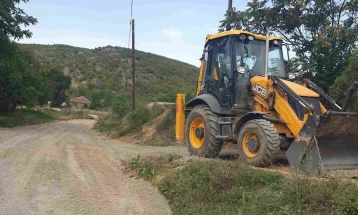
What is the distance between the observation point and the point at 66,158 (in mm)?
11344

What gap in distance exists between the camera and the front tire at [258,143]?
8000 mm

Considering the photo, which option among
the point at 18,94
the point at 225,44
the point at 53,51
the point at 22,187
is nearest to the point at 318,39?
the point at 225,44

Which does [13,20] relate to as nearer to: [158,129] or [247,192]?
[158,129]

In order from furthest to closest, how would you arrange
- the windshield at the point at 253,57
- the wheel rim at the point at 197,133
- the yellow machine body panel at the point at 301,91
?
1. the wheel rim at the point at 197,133
2. the windshield at the point at 253,57
3. the yellow machine body panel at the point at 301,91

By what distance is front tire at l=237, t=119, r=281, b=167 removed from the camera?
8.00 meters

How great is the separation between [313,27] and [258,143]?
949 centimetres

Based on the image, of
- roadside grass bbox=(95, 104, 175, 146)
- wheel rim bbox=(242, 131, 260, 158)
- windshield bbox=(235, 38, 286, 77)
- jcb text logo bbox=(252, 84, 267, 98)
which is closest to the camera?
wheel rim bbox=(242, 131, 260, 158)

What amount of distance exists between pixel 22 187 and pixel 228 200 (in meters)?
4.11

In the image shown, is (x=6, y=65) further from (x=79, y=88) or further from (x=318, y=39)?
(x=79, y=88)

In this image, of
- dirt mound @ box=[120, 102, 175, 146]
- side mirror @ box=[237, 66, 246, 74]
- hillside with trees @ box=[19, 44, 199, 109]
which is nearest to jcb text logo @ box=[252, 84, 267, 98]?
side mirror @ box=[237, 66, 246, 74]

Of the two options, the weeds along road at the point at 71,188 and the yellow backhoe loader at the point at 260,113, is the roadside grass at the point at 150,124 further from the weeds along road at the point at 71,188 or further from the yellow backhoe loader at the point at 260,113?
the weeds along road at the point at 71,188

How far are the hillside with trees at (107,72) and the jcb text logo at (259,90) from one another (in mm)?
53607

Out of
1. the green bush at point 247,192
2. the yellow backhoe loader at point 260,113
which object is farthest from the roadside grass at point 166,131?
the green bush at point 247,192

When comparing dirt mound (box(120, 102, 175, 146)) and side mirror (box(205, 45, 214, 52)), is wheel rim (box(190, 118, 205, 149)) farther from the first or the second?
dirt mound (box(120, 102, 175, 146))
